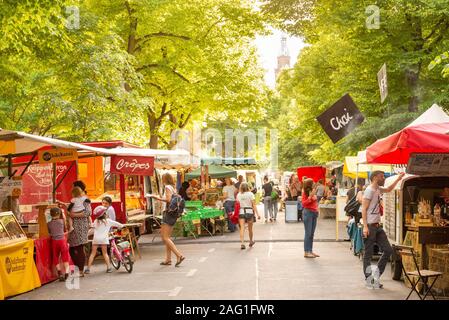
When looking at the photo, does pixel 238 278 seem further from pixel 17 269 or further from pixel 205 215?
pixel 205 215

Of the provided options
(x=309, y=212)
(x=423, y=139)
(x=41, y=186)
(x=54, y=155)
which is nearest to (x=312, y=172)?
(x=41, y=186)

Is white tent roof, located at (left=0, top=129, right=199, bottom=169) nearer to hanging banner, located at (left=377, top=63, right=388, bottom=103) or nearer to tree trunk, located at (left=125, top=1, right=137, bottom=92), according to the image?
tree trunk, located at (left=125, top=1, right=137, bottom=92)

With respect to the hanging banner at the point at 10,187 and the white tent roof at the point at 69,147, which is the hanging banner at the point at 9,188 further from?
the white tent roof at the point at 69,147

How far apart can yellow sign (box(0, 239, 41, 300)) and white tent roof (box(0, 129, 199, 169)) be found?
1.79m

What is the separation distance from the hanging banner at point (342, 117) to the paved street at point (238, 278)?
303 centimetres

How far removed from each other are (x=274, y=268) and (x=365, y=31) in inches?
513

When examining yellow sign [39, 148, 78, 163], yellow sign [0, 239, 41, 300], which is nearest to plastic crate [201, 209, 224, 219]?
yellow sign [39, 148, 78, 163]

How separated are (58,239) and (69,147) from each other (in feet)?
6.30

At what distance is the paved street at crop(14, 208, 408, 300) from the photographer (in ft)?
35.4

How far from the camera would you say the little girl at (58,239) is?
12.9 m

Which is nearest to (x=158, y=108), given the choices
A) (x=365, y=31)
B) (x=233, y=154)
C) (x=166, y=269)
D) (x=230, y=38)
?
(x=230, y=38)

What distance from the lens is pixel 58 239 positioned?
1298 centimetres

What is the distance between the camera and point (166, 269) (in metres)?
14.3

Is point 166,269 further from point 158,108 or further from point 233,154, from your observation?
point 233,154
